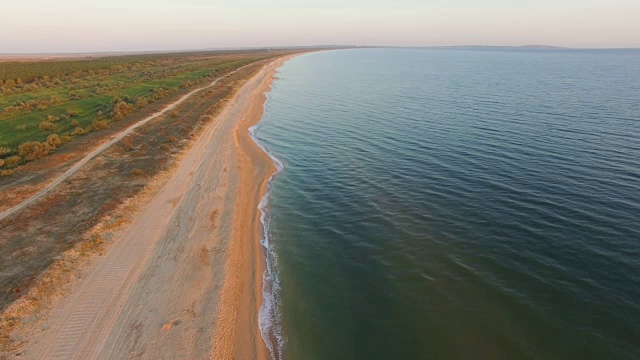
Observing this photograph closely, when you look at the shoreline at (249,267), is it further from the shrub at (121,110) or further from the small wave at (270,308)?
the shrub at (121,110)

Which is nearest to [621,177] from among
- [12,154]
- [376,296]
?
[376,296]

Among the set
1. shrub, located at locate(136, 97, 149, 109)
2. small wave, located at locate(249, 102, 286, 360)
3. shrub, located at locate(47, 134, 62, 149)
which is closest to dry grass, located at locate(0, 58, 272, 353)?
small wave, located at locate(249, 102, 286, 360)

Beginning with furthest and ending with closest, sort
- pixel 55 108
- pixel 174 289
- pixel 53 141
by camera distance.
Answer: pixel 55 108
pixel 53 141
pixel 174 289

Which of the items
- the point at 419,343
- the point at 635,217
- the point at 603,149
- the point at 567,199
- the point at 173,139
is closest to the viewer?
the point at 419,343

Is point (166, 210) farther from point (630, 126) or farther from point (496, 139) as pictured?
point (630, 126)

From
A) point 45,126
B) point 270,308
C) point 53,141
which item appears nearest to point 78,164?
point 53,141

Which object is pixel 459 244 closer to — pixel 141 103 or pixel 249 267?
pixel 249 267

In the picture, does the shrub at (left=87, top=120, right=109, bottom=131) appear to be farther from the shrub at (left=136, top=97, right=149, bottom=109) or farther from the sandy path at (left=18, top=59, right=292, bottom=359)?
the sandy path at (left=18, top=59, right=292, bottom=359)
